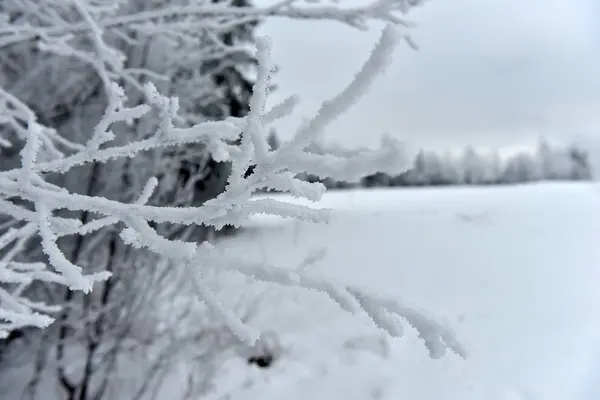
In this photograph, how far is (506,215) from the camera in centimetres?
1001

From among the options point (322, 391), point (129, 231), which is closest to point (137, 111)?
point (129, 231)

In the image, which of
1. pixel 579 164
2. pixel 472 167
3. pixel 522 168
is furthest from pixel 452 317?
pixel 522 168

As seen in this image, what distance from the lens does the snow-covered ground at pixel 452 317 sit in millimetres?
3518

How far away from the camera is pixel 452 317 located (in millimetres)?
4812

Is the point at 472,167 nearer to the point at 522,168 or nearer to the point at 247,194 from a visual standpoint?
the point at 522,168

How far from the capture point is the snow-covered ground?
352cm

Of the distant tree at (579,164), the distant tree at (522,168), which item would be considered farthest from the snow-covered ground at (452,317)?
the distant tree at (522,168)

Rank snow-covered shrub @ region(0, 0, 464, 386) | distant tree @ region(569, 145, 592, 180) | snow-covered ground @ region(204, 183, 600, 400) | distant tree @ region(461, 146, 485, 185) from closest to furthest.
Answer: snow-covered shrub @ region(0, 0, 464, 386) → snow-covered ground @ region(204, 183, 600, 400) → distant tree @ region(569, 145, 592, 180) → distant tree @ region(461, 146, 485, 185)

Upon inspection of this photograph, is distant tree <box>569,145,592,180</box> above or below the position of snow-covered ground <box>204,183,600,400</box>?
above

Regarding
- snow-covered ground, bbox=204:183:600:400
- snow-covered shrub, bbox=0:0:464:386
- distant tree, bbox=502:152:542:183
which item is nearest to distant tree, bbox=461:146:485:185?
distant tree, bbox=502:152:542:183

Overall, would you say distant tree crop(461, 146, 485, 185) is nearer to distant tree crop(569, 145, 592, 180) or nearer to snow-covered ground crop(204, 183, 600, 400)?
distant tree crop(569, 145, 592, 180)

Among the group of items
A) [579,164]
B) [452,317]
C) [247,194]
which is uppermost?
[247,194]

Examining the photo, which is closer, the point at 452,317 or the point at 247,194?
the point at 247,194

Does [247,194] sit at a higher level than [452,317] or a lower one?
higher
